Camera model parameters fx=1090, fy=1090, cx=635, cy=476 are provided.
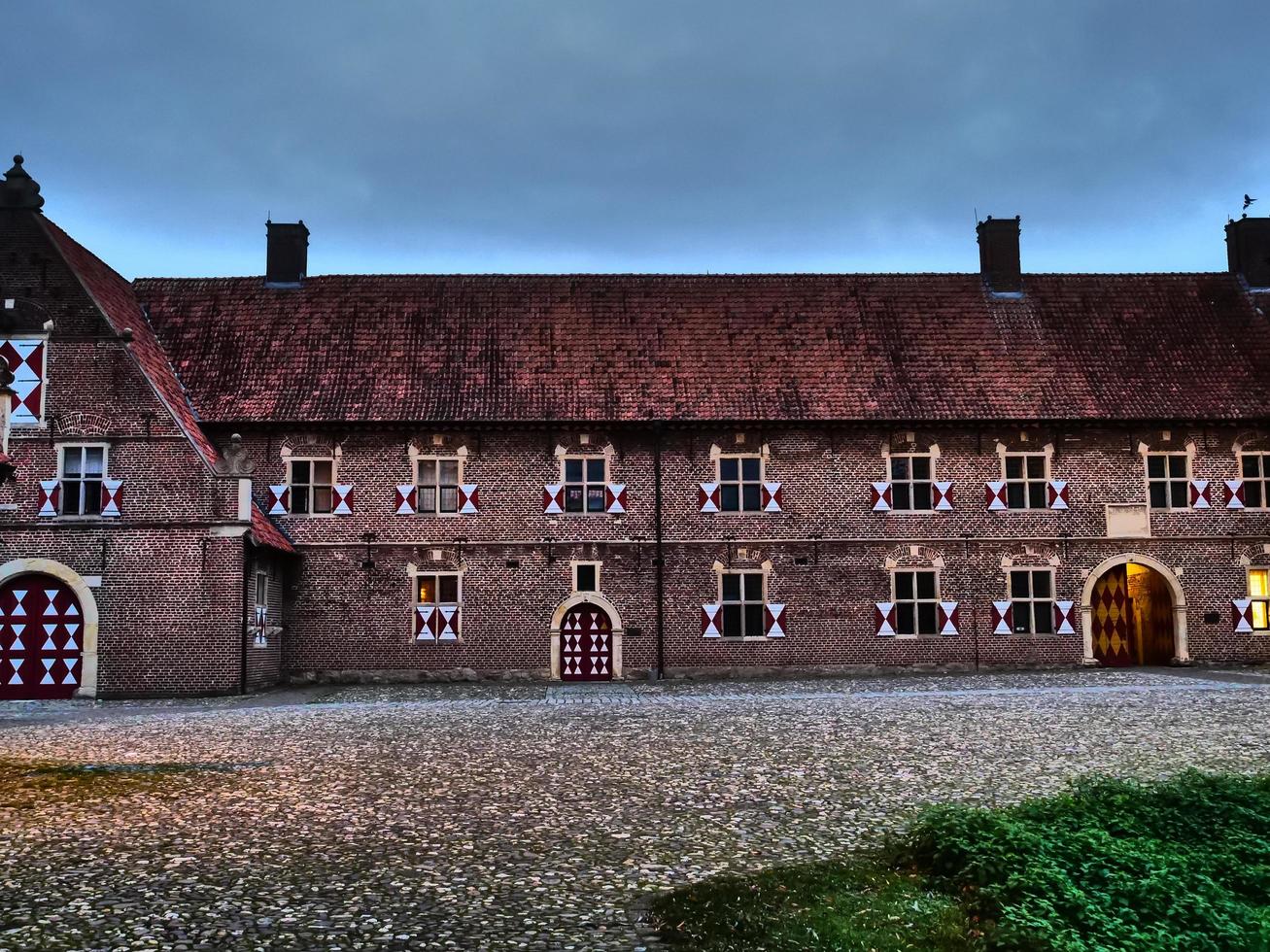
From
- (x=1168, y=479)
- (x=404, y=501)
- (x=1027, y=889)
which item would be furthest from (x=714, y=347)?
(x=1027, y=889)

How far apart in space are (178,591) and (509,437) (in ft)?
23.4

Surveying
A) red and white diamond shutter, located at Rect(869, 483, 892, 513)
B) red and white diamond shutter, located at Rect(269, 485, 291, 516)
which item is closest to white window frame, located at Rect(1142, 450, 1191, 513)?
red and white diamond shutter, located at Rect(869, 483, 892, 513)

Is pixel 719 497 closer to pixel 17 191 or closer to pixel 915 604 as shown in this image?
pixel 915 604

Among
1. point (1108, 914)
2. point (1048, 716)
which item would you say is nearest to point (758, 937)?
point (1108, 914)

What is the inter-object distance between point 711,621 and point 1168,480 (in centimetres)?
1033

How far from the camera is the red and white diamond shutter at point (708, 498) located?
75.1 ft

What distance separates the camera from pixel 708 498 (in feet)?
75.2

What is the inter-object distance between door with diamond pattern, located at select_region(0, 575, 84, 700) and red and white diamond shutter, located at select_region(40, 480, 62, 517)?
1.19 meters

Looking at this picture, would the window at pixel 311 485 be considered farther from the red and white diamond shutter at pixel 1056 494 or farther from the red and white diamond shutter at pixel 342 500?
the red and white diamond shutter at pixel 1056 494

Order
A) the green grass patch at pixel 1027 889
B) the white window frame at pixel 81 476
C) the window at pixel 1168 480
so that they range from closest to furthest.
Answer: the green grass patch at pixel 1027 889 < the white window frame at pixel 81 476 < the window at pixel 1168 480

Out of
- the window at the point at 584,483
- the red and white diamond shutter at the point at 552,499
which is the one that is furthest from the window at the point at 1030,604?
the red and white diamond shutter at the point at 552,499

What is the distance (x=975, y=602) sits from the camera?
23.0 m

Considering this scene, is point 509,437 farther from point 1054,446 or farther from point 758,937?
point 758,937

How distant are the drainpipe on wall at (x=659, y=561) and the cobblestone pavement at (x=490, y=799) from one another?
519cm
